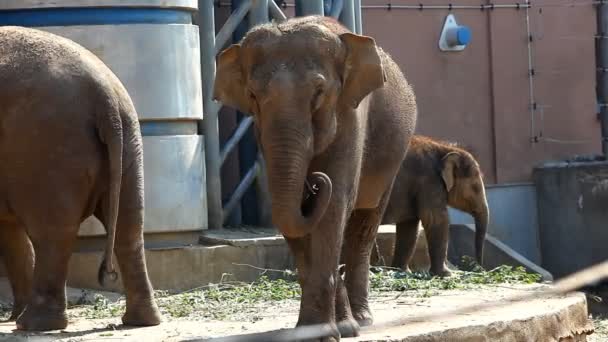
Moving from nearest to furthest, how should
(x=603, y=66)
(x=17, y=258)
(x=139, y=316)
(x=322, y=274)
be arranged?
1. (x=322, y=274)
2. (x=139, y=316)
3. (x=17, y=258)
4. (x=603, y=66)

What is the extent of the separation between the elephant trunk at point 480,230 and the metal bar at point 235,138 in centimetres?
270

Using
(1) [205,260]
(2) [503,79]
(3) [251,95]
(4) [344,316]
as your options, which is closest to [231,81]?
(3) [251,95]

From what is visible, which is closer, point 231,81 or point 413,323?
point 231,81

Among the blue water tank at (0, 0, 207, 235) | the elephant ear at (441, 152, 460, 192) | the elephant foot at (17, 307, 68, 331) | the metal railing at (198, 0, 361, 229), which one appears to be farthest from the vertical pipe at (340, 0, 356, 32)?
the elephant foot at (17, 307, 68, 331)

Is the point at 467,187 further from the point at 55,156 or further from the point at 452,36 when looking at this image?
the point at 55,156

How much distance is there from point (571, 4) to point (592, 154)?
5.58 ft

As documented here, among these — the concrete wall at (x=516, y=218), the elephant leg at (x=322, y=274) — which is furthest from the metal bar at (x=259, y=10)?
the concrete wall at (x=516, y=218)

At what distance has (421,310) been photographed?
26.2 ft

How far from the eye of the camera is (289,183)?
595cm

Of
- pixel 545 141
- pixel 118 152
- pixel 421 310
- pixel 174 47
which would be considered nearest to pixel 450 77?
pixel 545 141

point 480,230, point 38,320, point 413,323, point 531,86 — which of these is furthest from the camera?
point 531,86

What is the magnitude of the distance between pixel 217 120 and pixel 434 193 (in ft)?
8.21

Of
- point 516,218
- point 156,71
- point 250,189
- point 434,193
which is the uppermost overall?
point 156,71

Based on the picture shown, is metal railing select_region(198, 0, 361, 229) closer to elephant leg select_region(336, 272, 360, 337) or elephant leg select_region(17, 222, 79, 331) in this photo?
elephant leg select_region(17, 222, 79, 331)
